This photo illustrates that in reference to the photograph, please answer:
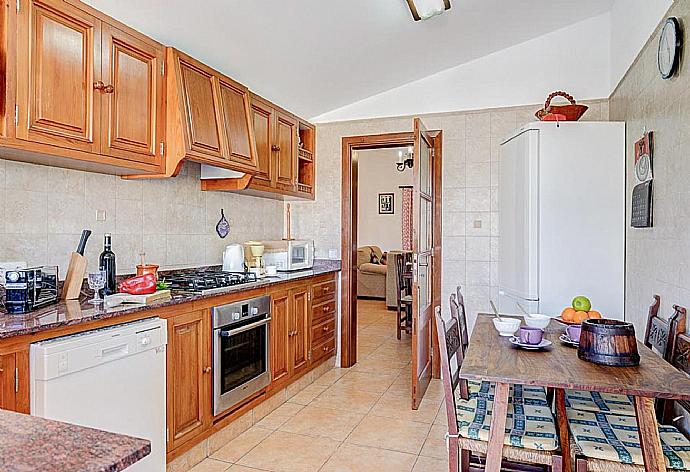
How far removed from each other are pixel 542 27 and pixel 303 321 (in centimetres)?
299

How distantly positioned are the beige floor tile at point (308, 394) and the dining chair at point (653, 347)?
201 centimetres

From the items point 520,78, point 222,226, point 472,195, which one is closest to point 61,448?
point 222,226

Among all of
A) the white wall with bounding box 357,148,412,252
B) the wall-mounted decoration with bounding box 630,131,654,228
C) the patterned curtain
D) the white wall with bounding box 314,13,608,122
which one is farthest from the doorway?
the white wall with bounding box 357,148,412,252

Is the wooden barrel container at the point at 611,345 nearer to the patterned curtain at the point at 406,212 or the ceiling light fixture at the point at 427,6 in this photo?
the ceiling light fixture at the point at 427,6

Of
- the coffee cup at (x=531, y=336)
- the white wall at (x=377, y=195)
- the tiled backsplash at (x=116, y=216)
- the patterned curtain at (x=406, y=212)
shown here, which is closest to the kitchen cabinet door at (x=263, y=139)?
the tiled backsplash at (x=116, y=216)

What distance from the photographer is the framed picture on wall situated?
10.2 metres

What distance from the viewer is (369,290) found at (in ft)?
30.2

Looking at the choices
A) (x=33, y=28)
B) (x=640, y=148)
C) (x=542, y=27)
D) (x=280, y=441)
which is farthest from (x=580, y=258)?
(x=33, y=28)

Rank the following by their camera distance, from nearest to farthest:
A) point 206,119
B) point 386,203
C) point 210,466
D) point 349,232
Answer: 1. point 210,466
2. point 206,119
3. point 349,232
4. point 386,203

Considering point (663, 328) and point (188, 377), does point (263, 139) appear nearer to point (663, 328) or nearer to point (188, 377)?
point (188, 377)

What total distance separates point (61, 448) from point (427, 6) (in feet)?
9.53

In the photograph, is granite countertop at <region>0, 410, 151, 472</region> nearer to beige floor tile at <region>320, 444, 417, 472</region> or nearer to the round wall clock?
beige floor tile at <region>320, 444, 417, 472</region>

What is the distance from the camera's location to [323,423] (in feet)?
11.1

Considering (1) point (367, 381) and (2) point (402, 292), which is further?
(2) point (402, 292)
